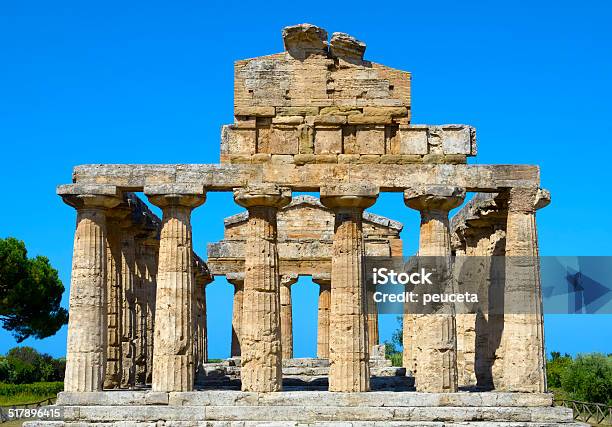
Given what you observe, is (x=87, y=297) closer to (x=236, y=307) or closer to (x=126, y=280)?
(x=126, y=280)

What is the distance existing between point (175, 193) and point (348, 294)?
6.43 meters

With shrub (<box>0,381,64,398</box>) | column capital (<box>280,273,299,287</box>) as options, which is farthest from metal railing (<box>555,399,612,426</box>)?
shrub (<box>0,381,64,398</box>)

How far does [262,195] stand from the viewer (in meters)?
27.5

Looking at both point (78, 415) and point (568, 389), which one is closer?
point (78, 415)

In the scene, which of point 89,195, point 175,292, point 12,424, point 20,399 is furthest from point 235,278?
point 89,195

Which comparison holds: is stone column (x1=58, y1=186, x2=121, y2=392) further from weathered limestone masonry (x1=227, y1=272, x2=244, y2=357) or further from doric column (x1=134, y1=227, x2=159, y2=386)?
weathered limestone masonry (x1=227, y1=272, x2=244, y2=357)

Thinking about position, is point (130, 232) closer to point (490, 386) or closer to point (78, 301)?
point (78, 301)

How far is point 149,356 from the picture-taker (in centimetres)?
3816

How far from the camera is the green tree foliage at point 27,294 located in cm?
5431

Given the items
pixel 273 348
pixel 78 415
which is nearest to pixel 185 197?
pixel 273 348

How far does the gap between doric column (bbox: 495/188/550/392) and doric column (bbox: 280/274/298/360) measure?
58.1ft

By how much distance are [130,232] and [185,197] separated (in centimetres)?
619

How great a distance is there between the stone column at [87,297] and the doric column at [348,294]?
7.41 meters

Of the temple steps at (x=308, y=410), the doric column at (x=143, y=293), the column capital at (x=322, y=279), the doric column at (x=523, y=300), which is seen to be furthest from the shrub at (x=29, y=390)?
the doric column at (x=523, y=300)
